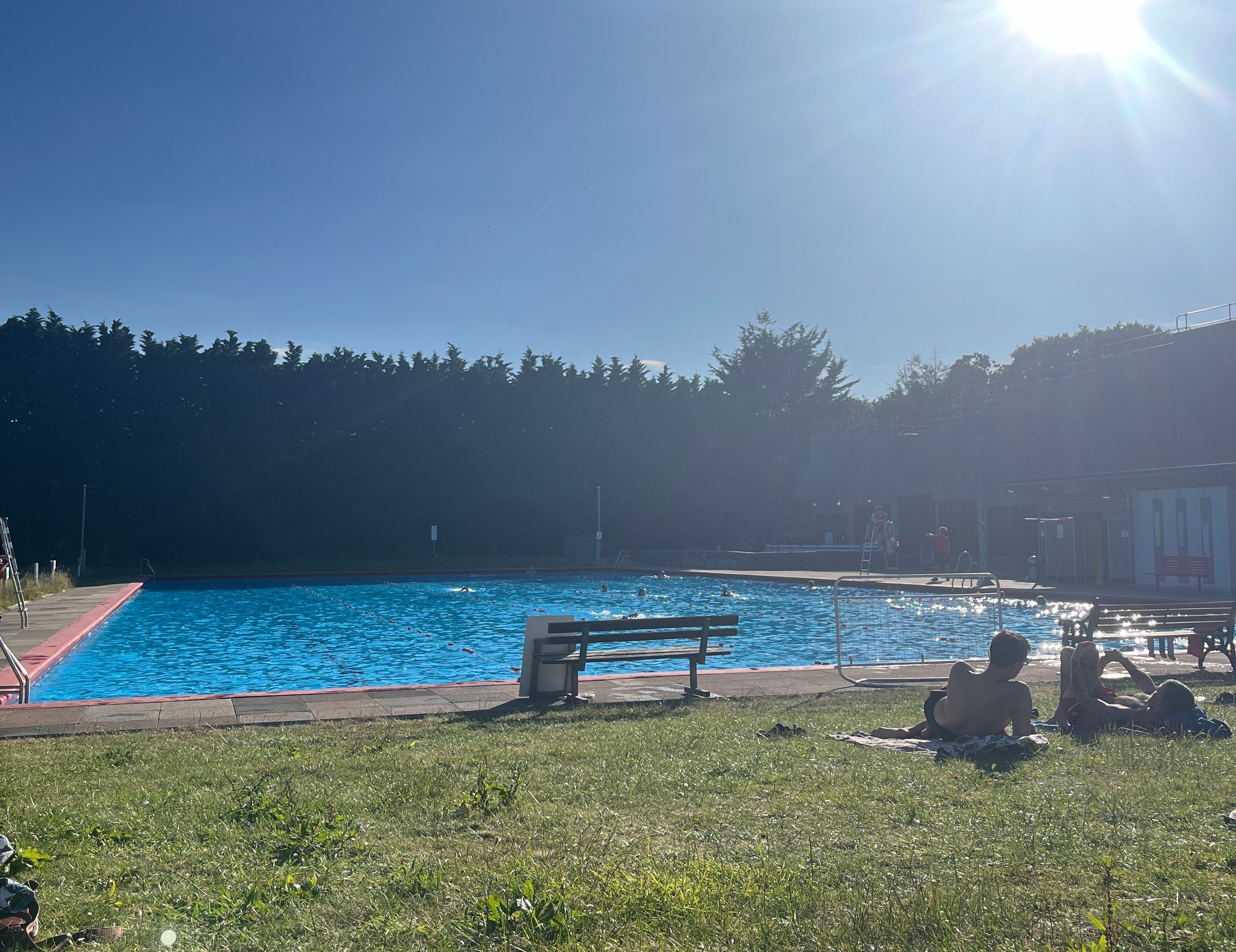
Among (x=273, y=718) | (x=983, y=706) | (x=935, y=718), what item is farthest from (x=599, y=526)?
(x=983, y=706)

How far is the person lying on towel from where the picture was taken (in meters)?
7.36

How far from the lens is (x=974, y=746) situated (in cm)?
683

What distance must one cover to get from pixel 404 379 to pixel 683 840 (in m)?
49.2

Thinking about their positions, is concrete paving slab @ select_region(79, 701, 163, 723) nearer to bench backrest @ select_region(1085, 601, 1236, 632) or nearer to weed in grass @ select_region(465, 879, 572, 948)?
weed in grass @ select_region(465, 879, 572, 948)

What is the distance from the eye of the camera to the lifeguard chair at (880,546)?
35.6 metres

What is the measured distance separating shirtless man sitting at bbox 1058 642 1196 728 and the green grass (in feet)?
71.5

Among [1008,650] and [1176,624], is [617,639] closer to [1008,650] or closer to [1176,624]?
[1008,650]

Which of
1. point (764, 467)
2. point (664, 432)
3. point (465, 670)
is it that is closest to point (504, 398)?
point (664, 432)

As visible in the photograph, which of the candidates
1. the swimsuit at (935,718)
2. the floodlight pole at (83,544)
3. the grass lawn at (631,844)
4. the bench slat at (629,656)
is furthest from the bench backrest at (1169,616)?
the floodlight pole at (83,544)

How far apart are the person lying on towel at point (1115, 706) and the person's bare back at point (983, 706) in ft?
2.74

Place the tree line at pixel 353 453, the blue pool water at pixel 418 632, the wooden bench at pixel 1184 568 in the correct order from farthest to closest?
the tree line at pixel 353 453 < the wooden bench at pixel 1184 568 < the blue pool water at pixel 418 632

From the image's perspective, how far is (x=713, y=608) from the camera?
2734 centimetres

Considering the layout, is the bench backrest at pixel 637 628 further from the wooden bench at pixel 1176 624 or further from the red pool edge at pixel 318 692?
the wooden bench at pixel 1176 624

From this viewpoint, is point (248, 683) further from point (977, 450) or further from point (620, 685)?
point (977, 450)
